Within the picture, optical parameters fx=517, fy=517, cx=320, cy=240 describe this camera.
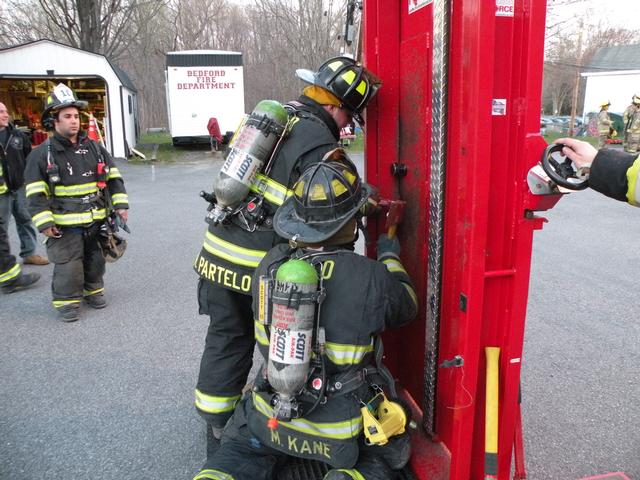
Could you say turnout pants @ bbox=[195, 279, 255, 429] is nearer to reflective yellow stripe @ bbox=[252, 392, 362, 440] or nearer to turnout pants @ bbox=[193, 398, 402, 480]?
turnout pants @ bbox=[193, 398, 402, 480]

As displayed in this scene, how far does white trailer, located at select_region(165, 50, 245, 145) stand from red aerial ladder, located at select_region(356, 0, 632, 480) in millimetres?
17183

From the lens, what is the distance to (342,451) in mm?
2021

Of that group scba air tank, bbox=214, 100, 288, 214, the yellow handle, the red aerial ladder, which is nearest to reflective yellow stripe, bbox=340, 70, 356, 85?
the red aerial ladder

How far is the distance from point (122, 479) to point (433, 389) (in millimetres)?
1628

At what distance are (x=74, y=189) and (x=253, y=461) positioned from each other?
3.22 m

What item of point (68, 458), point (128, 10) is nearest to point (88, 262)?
point (68, 458)

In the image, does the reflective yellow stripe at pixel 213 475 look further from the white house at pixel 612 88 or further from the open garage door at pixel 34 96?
the white house at pixel 612 88

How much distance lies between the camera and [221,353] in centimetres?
271

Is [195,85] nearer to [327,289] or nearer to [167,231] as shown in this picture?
[167,231]

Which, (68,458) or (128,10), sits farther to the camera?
(128,10)

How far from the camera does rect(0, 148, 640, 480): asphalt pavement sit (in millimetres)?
2736

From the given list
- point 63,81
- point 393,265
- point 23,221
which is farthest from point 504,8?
point 63,81

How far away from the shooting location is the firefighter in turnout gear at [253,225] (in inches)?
95.9

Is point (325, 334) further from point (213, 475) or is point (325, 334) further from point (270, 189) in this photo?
point (270, 189)
